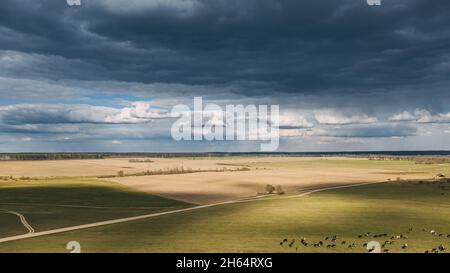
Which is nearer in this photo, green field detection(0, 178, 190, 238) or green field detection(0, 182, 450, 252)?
green field detection(0, 182, 450, 252)

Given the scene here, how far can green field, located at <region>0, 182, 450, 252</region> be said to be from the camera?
2925 centimetres

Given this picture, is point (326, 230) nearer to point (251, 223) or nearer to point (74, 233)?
point (251, 223)

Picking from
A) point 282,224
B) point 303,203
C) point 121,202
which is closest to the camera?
point 282,224

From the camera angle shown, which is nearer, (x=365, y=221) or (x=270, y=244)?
(x=270, y=244)

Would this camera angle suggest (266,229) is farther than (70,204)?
No

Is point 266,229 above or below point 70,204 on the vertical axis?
above

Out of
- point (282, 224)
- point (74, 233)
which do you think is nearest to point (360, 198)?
point (282, 224)

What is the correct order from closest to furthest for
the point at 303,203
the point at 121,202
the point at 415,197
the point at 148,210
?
1. the point at 148,210
2. the point at 303,203
3. the point at 121,202
4. the point at 415,197

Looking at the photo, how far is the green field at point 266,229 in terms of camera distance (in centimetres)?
2925

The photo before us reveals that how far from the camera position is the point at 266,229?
35875 mm

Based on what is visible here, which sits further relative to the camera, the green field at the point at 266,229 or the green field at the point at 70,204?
the green field at the point at 70,204

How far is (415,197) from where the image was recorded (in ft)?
205

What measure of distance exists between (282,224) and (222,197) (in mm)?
27310
